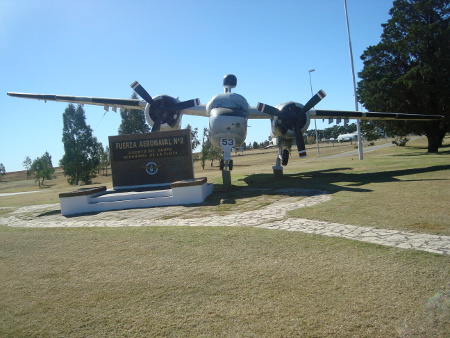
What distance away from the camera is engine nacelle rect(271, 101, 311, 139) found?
17694mm

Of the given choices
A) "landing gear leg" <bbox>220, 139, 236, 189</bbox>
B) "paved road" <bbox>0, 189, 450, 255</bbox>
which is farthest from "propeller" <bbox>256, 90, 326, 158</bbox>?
"paved road" <bbox>0, 189, 450, 255</bbox>

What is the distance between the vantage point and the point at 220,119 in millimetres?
15273

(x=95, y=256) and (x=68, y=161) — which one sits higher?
(x=68, y=161)

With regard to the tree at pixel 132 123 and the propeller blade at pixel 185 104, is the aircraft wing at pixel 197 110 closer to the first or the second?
the propeller blade at pixel 185 104

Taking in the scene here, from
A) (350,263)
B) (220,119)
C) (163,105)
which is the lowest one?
(350,263)

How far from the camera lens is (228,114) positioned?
15.4 meters

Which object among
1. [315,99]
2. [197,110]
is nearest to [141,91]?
[197,110]

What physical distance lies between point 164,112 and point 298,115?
→ 760 cm

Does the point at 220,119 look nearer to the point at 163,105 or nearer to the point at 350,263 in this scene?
the point at 163,105

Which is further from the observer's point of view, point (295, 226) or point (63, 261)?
point (295, 226)

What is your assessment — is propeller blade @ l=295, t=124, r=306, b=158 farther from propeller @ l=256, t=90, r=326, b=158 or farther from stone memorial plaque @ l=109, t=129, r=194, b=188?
stone memorial plaque @ l=109, t=129, r=194, b=188

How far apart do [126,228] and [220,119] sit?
8.27m

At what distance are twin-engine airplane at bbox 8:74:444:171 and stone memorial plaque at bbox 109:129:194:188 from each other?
5.71ft

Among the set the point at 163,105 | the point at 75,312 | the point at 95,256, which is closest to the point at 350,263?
the point at 75,312
